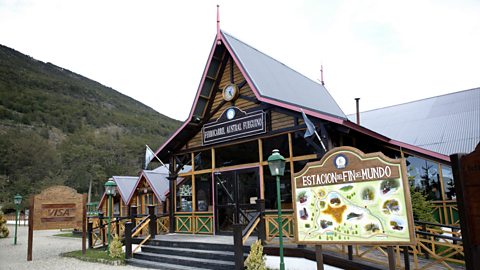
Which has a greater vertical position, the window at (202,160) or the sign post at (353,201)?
the window at (202,160)

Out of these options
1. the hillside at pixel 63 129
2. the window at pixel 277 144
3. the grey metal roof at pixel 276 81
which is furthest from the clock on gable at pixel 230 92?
the hillside at pixel 63 129

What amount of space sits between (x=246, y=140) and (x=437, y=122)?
8.84m

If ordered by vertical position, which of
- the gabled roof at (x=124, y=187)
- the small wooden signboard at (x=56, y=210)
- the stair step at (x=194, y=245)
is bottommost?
the stair step at (x=194, y=245)

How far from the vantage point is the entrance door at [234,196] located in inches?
470

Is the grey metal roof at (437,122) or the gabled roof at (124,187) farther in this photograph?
the gabled roof at (124,187)

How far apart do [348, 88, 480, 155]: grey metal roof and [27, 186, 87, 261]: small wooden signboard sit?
42.0 feet

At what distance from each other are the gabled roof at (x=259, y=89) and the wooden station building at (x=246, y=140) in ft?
0.10

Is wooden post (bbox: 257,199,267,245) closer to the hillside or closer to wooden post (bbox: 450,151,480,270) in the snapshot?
wooden post (bbox: 450,151,480,270)

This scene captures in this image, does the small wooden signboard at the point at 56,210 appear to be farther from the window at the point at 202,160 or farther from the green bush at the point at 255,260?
the green bush at the point at 255,260

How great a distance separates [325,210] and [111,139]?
7265cm

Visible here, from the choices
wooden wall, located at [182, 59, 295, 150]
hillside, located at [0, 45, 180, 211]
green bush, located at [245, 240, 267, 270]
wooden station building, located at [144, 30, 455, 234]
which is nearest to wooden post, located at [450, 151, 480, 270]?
green bush, located at [245, 240, 267, 270]

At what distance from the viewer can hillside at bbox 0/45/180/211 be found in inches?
1996

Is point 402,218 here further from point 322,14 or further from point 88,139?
point 88,139

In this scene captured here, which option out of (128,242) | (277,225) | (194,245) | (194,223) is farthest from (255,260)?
(194,223)
